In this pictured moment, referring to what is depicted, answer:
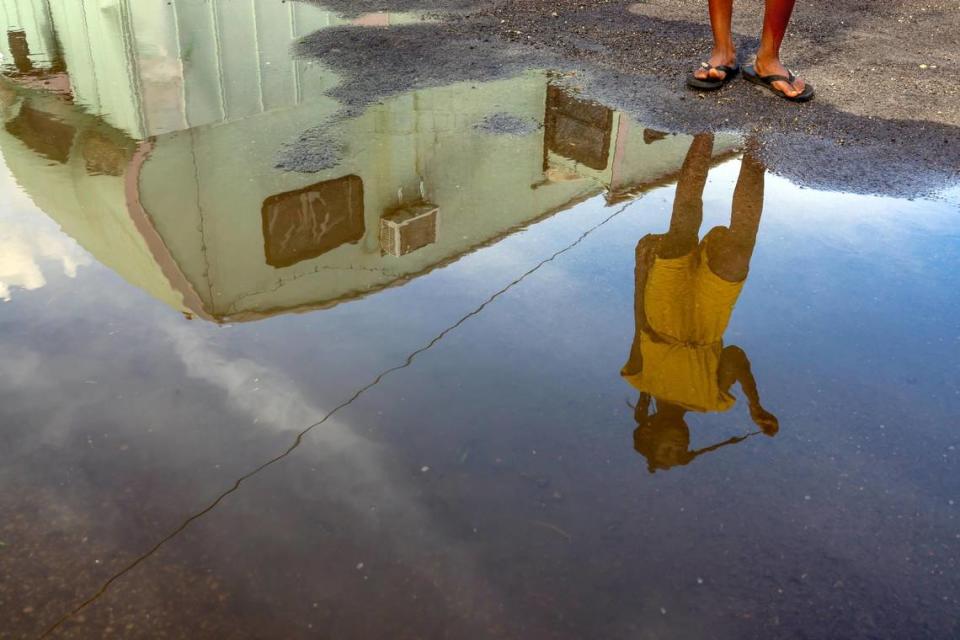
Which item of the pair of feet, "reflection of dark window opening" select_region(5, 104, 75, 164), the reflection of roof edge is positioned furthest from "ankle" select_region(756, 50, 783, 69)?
"reflection of dark window opening" select_region(5, 104, 75, 164)

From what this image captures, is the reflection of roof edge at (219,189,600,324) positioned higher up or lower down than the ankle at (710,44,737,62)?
lower down

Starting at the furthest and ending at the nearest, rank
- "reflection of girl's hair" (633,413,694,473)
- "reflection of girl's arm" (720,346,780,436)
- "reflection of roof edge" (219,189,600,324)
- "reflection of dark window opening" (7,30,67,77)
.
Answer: "reflection of dark window opening" (7,30,67,77) < "reflection of roof edge" (219,189,600,324) < "reflection of girl's arm" (720,346,780,436) < "reflection of girl's hair" (633,413,694,473)

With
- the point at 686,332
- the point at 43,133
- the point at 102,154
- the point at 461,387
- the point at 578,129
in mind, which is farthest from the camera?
the point at 578,129

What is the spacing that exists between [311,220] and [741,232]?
189 cm

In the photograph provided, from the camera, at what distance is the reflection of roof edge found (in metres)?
2.99

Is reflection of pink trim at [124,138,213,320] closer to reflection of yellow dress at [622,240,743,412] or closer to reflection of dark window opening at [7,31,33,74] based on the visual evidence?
reflection of yellow dress at [622,240,743,412]

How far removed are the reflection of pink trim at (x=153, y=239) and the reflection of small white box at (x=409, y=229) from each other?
0.82m

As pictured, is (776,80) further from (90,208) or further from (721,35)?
(90,208)

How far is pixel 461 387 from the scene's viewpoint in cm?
263

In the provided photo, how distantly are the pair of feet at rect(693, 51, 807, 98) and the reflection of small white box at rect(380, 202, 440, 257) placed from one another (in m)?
2.37

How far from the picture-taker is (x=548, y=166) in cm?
420

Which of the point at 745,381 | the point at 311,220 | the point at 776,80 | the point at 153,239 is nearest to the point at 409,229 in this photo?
the point at 311,220

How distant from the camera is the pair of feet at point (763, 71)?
499 centimetres

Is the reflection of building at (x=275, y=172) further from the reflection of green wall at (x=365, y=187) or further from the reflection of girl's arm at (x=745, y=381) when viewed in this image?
the reflection of girl's arm at (x=745, y=381)
